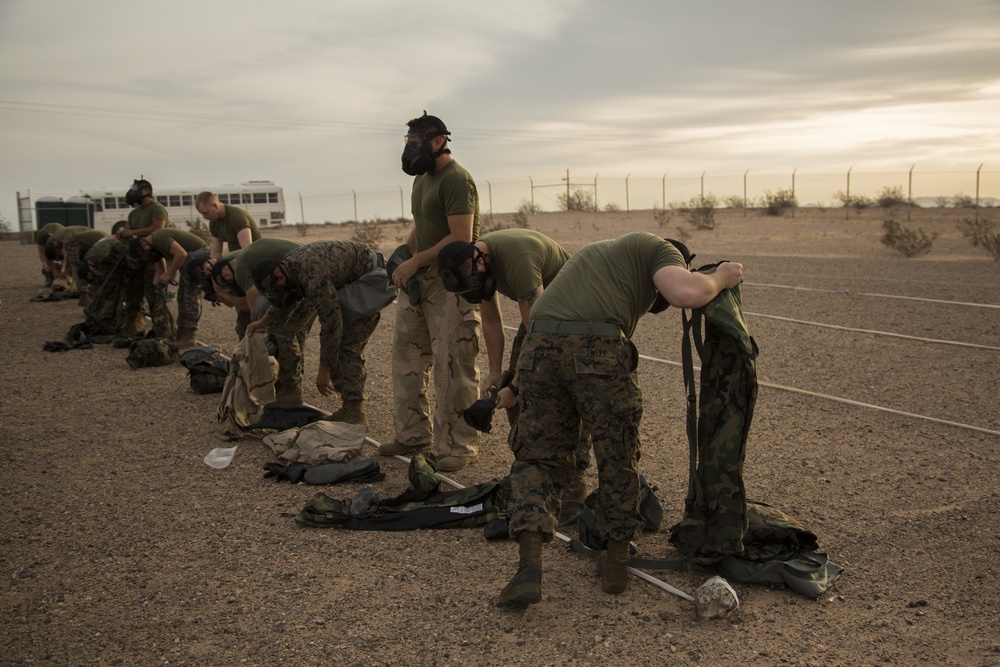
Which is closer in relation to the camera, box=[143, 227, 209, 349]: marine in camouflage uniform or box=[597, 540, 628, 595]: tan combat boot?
box=[597, 540, 628, 595]: tan combat boot

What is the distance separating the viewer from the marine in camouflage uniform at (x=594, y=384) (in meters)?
3.65

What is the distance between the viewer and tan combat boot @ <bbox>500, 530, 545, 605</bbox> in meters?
3.63

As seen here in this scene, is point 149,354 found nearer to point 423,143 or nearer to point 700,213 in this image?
point 423,143

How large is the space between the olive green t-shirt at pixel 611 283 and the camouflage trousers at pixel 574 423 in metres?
0.10

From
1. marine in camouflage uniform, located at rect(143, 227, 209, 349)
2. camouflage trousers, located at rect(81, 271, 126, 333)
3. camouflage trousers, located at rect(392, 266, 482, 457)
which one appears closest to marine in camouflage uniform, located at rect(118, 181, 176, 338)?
camouflage trousers, located at rect(81, 271, 126, 333)

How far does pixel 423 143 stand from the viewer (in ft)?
17.5

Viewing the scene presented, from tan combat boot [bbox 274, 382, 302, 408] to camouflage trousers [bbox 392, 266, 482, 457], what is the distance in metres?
1.52

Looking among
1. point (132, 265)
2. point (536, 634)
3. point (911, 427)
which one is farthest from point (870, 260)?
point (536, 634)

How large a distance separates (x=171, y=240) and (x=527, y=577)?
821 cm

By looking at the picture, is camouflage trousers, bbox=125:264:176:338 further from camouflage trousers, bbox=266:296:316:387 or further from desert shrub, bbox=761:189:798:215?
desert shrub, bbox=761:189:798:215

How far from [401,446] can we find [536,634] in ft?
8.79

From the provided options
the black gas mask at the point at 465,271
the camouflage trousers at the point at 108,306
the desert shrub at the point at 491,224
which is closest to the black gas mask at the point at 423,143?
the black gas mask at the point at 465,271

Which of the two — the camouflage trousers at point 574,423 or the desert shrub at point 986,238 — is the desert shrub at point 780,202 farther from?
the camouflage trousers at point 574,423

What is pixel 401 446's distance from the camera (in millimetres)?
6102
